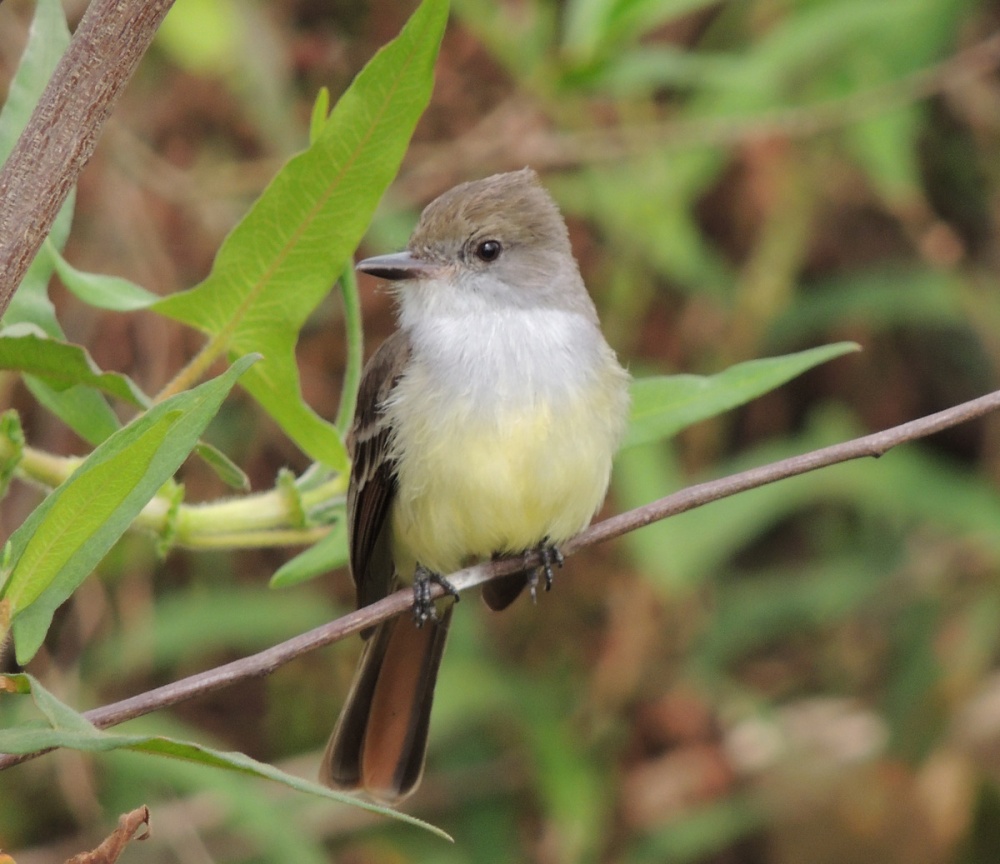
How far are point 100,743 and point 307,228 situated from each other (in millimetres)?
724

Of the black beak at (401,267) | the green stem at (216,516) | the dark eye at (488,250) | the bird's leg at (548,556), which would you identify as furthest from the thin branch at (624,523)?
the dark eye at (488,250)

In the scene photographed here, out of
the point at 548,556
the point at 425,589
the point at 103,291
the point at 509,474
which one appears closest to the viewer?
the point at 103,291

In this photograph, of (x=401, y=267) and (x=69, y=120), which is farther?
(x=401, y=267)

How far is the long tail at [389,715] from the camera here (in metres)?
2.90

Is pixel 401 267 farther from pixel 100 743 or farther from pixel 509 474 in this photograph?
pixel 100 743

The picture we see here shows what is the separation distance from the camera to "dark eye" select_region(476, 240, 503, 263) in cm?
304

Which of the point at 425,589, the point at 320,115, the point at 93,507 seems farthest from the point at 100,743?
the point at 425,589

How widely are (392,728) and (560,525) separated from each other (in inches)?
22.2

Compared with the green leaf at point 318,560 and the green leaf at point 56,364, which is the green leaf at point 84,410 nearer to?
the green leaf at point 56,364

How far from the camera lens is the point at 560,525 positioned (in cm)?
273

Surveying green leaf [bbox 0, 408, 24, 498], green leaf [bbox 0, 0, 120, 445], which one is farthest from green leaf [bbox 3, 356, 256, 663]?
green leaf [bbox 0, 0, 120, 445]

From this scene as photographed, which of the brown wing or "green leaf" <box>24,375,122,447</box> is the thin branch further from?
the brown wing

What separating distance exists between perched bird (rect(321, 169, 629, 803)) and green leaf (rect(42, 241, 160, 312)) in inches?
31.1

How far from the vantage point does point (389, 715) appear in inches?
117
